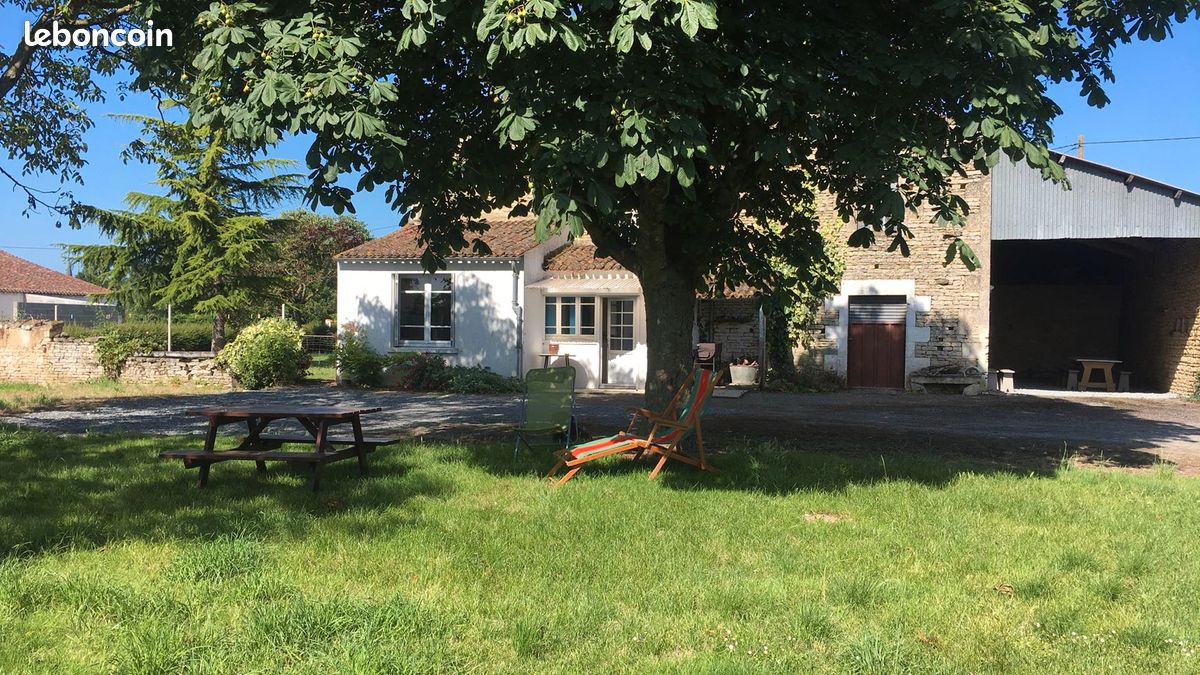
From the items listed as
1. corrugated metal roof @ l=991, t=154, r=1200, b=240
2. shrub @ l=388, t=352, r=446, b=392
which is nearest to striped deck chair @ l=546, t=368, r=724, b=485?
shrub @ l=388, t=352, r=446, b=392

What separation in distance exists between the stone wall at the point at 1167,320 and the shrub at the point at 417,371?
15317 mm

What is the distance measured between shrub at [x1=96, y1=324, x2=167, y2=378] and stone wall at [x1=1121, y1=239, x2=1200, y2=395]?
23.5 metres

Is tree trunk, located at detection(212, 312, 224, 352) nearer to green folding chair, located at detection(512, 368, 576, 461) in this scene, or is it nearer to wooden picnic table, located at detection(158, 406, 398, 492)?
wooden picnic table, located at detection(158, 406, 398, 492)

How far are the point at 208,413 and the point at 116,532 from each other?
1.56 metres

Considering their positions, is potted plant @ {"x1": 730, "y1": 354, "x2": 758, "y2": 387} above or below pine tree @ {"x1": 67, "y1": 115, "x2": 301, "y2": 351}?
below

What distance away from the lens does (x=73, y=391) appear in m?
16.4

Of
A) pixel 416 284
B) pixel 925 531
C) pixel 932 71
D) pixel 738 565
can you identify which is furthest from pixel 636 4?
pixel 416 284

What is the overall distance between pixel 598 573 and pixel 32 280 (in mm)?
44555

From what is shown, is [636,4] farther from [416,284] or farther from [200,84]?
[416,284]

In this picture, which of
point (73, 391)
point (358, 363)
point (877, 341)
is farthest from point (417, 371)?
point (877, 341)

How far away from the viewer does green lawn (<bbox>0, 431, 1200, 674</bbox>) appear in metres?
3.05

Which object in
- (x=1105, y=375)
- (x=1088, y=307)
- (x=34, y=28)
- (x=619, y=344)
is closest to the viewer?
(x=34, y=28)

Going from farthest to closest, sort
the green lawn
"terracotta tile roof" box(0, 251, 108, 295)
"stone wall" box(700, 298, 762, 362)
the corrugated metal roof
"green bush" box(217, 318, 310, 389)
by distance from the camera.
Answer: "terracotta tile roof" box(0, 251, 108, 295) < "stone wall" box(700, 298, 762, 362) < "green bush" box(217, 318, 310, 389) < the corrugated metal roof < the green lawn

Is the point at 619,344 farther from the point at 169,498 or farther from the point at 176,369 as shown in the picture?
the point at 169,498
